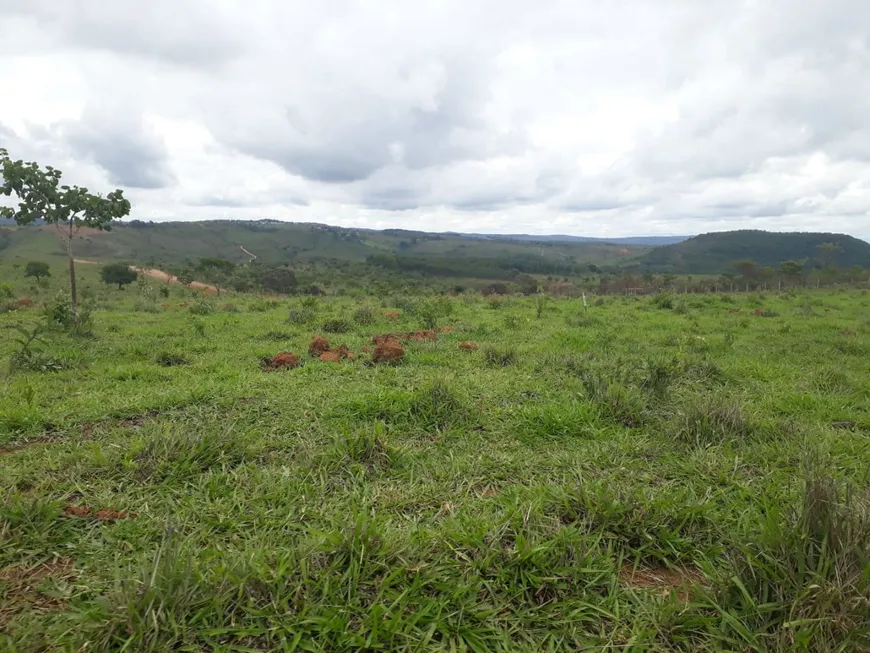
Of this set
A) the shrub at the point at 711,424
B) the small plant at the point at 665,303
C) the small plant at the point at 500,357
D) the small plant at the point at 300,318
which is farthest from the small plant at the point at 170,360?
the small plant at the point at 665,303

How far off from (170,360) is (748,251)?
137 meters

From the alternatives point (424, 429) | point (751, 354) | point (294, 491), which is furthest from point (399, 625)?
point (751, 354)

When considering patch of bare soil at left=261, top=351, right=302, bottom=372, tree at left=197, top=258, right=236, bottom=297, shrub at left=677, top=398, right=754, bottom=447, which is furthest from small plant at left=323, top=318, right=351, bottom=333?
tree at left=197, top=258, right=236, bottom=297

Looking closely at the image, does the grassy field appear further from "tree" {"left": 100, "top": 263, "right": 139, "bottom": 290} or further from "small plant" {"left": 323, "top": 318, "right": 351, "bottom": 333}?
"tree" {"left": 100, "top": 263, "right": 139, "bottom": 290}

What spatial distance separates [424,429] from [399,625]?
9.11ft

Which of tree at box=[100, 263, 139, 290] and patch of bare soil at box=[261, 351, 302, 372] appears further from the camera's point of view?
tree at box=[100, 263, 139, 290]

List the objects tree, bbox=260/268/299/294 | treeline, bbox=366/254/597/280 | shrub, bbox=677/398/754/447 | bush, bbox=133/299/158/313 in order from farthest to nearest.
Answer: treeline, bbox=366/254/597/280 < tree, bbox=260/268/299/294 < bush, bbox=133/299/158/313 < shrub, bbox=677/398/754/447

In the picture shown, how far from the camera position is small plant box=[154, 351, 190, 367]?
26.4 ft

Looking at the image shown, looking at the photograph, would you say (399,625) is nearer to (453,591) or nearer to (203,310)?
Answer: (453,591)

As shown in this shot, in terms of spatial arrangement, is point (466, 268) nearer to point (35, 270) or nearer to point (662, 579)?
point (35, 270)

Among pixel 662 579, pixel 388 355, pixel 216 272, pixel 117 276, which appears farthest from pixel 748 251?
pixel 662 579

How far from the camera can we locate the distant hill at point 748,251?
110 meters

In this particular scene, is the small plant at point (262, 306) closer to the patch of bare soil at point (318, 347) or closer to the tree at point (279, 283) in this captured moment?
the patch of bare soil at point (318, 347)

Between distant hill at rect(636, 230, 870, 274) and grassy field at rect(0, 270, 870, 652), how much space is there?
366 feet
